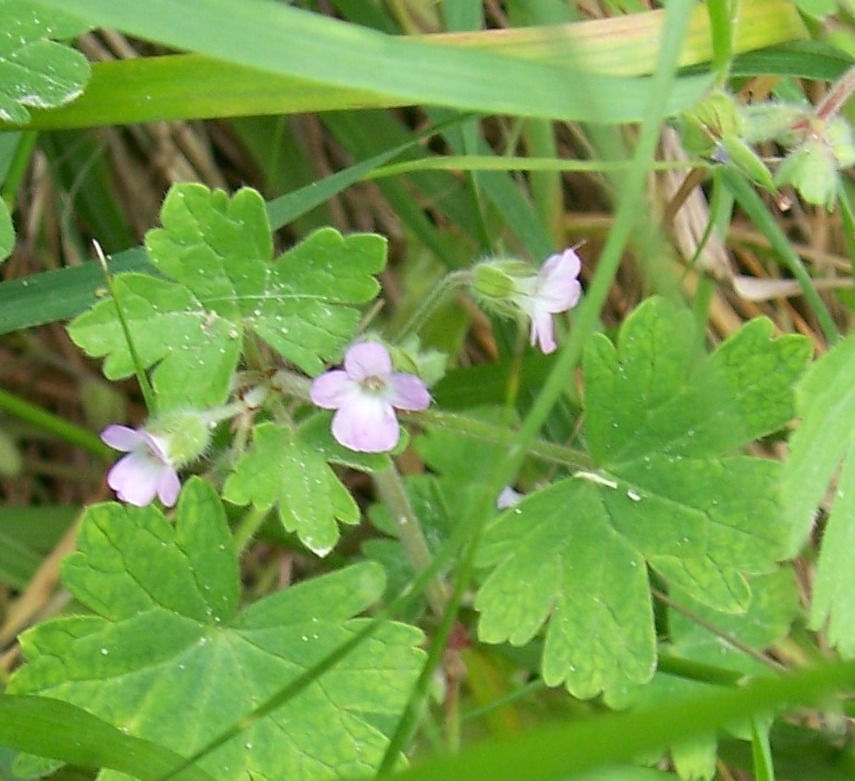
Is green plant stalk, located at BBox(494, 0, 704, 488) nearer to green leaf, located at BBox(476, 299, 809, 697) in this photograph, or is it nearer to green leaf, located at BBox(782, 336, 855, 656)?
green leaf, located at BBox(476, 299, 809, 697)

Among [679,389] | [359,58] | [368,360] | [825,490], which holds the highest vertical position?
[359,58]

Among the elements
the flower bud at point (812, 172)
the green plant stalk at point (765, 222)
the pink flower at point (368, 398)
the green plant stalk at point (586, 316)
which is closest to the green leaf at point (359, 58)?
the green plant stalk at point (586, 316)

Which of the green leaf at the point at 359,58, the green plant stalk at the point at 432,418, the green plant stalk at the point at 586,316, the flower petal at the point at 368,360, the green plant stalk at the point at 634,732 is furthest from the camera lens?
the green plant stalk at the point at 432,418

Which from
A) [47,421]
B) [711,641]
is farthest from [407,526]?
[47,421]

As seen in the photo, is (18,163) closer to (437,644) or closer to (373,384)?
(373,384)

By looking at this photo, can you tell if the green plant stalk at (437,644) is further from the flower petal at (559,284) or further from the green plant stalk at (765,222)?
the green plant stalk at (765,222)

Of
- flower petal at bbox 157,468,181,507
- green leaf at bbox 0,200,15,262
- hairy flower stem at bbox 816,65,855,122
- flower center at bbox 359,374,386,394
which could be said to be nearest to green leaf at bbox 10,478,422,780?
flower petal at bbox 157,468,181,507

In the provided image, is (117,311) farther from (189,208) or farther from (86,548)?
(86,548)
